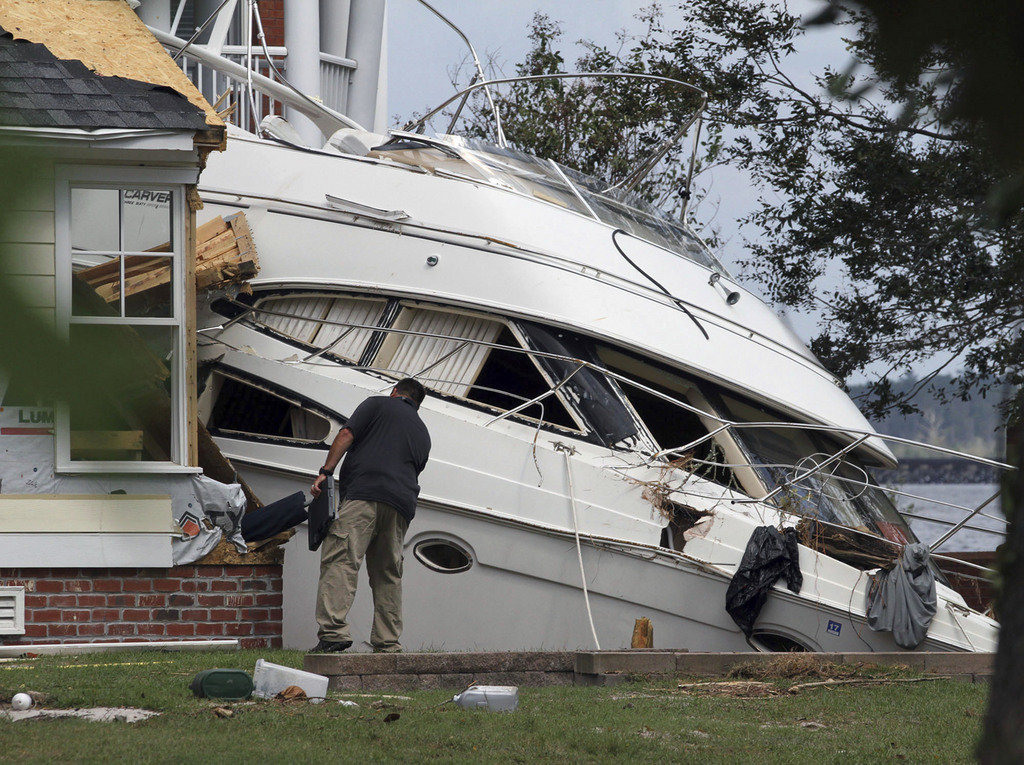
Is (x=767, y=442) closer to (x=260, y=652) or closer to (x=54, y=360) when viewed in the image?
(x=260, y=652)

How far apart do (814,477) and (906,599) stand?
48.2 inches

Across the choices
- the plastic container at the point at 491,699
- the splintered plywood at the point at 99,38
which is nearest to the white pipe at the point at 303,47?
the splintered plywood at the point at 99,38

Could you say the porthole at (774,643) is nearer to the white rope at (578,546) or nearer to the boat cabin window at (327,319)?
the white rope at (578,546)

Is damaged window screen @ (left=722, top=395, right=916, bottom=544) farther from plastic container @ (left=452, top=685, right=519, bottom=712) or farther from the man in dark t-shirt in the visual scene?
plastic container @ (left=452, top=685, right=519, bottom=712)

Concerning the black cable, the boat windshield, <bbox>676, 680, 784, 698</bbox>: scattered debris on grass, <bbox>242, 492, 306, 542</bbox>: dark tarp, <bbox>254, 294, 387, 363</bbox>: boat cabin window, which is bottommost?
<bbox>676, 680, 784, 698</bbox>: scattered debris on grass

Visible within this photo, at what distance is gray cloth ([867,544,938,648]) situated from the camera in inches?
316

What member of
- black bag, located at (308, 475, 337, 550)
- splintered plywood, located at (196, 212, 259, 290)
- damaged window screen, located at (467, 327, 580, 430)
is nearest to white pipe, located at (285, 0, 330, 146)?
splintered plywood, located at (196, 212, 259, 290)

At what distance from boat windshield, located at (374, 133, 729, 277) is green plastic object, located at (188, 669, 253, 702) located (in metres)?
5.49

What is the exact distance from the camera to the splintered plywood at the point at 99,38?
825cm

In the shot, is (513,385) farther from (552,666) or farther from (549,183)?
(552,666)

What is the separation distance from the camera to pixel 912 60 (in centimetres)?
197

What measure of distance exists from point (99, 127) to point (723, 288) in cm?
506

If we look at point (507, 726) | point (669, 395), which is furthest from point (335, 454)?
point (669, 395)

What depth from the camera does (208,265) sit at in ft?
30.4
